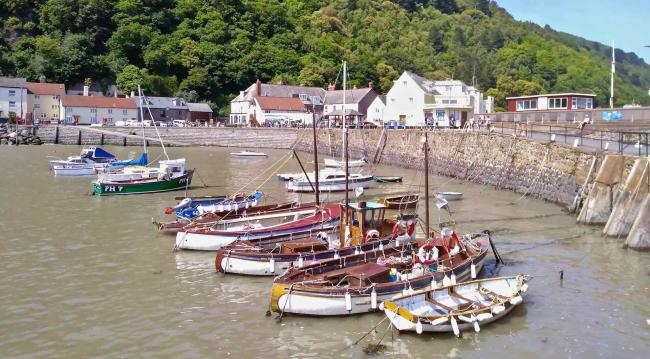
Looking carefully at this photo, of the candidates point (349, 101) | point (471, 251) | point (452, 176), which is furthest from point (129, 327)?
point (349, 101)

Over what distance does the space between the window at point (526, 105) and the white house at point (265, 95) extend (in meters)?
42.2

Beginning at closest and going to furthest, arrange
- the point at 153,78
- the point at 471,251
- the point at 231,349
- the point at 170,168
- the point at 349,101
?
the point at 231,349, the point at 471,251, the point at 170,168, the point at 349,101, the point at 153,78

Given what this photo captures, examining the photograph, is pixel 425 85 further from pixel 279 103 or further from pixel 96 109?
pixel 96 109

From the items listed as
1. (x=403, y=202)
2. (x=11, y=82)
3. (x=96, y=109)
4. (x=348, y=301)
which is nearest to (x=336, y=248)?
(x=348, y=301)

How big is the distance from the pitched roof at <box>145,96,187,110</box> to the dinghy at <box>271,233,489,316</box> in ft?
306

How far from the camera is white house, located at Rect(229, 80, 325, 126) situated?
354ft

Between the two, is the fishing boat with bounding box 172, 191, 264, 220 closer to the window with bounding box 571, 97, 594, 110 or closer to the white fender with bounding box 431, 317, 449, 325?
the white fender with bounding box 431, 317, 449, 325

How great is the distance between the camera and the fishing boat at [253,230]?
24.1 meters

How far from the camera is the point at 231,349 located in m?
14.5

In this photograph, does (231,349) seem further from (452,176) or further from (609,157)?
(452,176)

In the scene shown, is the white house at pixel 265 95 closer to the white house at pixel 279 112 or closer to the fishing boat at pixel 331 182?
the white house at pixel 279 112

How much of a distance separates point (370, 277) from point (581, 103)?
5947 cm

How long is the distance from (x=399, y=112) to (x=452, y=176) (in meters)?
41.3

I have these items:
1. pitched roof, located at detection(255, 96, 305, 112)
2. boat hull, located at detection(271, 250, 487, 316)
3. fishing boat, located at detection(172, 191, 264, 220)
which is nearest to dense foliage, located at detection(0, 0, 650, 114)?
pitched roof, located at detection(255, 96, 305, 112)
